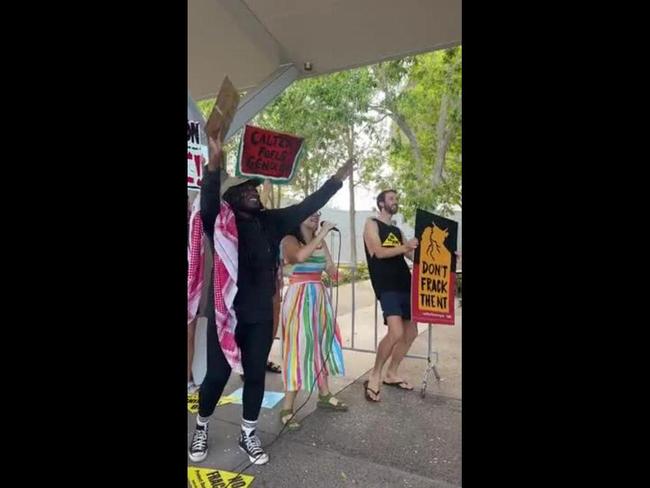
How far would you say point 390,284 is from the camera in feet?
5.89

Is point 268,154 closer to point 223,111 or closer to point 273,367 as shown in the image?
point 223,111

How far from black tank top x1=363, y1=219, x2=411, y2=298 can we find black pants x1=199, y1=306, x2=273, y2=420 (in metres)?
0.48

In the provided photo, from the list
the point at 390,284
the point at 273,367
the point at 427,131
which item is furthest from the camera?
the point at 273,367

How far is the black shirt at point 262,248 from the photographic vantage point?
1709 mm

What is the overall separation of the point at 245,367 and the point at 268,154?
0.86m

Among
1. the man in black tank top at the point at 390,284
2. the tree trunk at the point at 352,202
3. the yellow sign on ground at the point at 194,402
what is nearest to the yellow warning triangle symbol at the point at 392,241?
the man in black tank top at the point at 390,284

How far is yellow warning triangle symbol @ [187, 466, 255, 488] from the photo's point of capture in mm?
1629

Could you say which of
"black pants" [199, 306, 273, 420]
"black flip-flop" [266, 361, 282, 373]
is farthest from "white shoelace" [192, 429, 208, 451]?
"black flip-flop" [266, 361, 282, 373]

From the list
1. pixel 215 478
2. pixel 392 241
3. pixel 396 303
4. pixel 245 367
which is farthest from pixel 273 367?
pixel 392 241

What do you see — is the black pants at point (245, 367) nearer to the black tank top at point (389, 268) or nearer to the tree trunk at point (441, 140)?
the black tank top at point (389, 268)

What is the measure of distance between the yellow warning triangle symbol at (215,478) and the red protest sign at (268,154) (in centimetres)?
115

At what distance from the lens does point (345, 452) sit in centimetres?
171
